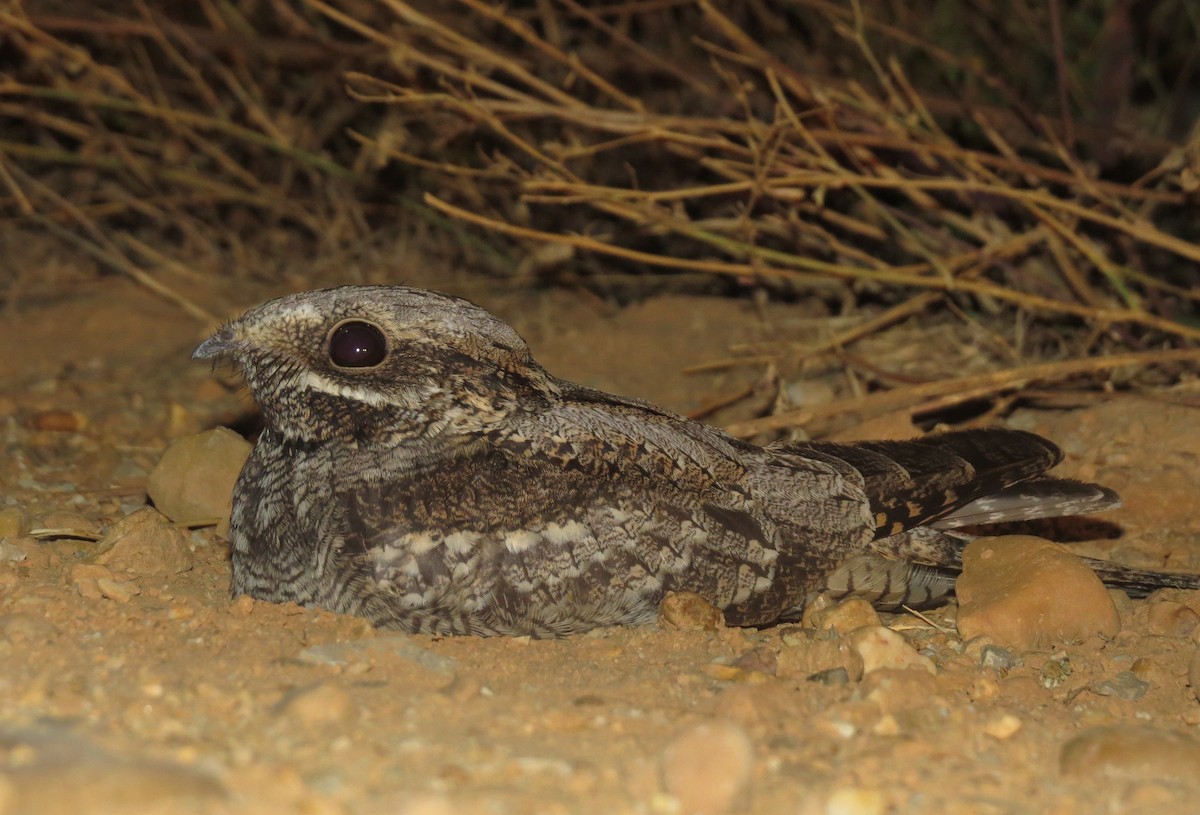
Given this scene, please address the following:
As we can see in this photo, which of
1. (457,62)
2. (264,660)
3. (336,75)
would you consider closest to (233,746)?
(264,660)

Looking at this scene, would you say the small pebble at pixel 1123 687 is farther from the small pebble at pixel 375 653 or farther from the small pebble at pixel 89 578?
the small pebble at pixel 89 578

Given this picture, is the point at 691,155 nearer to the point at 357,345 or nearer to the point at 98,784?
the point at 357,345

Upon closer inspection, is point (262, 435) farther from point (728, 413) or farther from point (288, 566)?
point (728, 413)

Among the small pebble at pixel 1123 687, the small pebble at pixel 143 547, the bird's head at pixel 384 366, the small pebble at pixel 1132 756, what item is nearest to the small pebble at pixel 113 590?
the small pebble at pixel 143 547

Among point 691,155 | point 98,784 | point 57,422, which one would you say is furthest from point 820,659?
point 57,422

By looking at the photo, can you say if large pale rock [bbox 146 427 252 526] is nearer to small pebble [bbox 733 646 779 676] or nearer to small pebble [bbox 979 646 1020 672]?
small pebble [bbox 733 646 779 676]

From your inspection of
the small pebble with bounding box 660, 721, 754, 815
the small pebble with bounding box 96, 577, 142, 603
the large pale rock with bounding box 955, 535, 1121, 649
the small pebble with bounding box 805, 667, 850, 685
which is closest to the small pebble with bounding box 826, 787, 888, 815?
the small pebble with bounding box 660, 721, 754, 815
